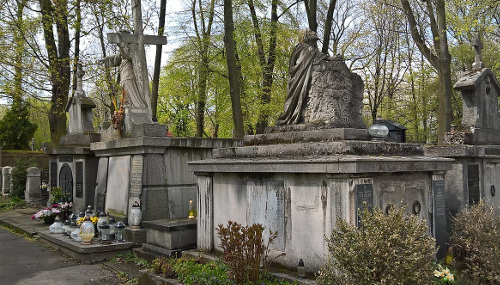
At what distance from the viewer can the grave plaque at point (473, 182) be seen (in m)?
7.65

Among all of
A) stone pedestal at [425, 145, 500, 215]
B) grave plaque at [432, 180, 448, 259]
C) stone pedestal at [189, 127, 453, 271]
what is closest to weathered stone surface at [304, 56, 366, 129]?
stone pedestal at [189, 127, 453, 271]

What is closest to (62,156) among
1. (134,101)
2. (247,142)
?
(134,101)

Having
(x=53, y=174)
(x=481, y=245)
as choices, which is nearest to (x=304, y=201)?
(x=481, y=245)

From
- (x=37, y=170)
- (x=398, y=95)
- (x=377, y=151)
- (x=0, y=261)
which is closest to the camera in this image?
(x=377, y=151)

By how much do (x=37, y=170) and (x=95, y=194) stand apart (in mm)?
7701

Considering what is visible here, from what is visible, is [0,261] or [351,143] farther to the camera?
[0,261]

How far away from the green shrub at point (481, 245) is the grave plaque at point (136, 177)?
5992 mm

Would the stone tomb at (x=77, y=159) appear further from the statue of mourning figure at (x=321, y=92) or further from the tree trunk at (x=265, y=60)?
the tree trunk at (x=265, y=60)

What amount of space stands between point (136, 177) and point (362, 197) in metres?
5.60

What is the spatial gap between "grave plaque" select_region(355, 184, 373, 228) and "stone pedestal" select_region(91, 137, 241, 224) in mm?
5331

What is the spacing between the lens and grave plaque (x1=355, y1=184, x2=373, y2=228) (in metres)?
4.53

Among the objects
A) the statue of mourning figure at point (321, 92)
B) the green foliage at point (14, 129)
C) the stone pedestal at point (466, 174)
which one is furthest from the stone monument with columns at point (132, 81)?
the green foliage at point (14, 129)

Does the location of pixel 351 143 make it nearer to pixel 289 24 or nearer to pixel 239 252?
pixel 239 252

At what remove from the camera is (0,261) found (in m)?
7.79
